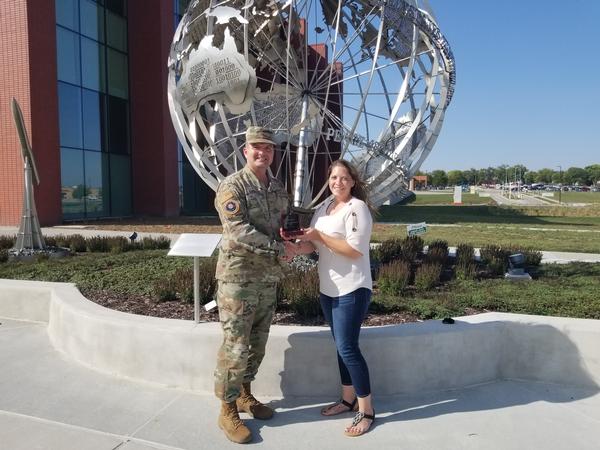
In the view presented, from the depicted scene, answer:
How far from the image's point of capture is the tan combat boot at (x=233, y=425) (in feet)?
10.3

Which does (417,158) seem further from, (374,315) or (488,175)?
(488,175)

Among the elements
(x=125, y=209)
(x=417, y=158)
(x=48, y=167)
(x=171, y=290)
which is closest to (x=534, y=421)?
(x=171, y=290)

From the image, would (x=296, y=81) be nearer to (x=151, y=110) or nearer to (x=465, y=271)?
(x=465, y=271)

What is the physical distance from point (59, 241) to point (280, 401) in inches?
345

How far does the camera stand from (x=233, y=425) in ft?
10.5

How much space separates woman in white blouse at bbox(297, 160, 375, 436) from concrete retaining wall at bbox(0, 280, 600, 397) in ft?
1.83

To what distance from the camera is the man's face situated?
3252mm

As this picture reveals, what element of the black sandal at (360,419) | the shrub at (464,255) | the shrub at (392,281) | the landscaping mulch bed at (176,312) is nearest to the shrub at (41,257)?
the landscaping mulch bed at (176,312)

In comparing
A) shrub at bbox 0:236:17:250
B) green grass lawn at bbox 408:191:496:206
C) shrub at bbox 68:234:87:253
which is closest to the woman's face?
shrub at bbox 68:234:87:253

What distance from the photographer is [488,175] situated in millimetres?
165250

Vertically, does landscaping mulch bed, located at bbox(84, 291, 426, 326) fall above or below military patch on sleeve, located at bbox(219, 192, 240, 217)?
below

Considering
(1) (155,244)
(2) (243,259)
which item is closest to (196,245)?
(2) (243,259)

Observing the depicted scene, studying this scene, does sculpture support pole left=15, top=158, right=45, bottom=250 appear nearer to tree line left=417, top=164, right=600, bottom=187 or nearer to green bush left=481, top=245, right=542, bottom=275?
green bush left=481, top=245, right=542, bottom=275

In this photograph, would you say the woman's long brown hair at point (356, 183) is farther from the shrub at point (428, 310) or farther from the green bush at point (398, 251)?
the green bush at point (398, 251)
